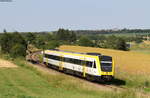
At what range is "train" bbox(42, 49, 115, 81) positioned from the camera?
27.0 m

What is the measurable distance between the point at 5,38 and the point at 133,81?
7471 cm

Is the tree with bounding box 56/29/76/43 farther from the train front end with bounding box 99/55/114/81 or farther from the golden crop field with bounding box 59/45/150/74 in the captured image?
the train front end with bounding box 99/55/114/81

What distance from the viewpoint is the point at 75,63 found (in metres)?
32.8

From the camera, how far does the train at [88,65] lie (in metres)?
27.0

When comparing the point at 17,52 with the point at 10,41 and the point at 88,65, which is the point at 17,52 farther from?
the point at 88,65

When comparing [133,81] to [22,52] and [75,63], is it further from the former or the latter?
[22,52]

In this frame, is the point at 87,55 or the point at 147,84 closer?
the point at 147,84

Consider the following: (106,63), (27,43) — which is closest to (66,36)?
(27,43)

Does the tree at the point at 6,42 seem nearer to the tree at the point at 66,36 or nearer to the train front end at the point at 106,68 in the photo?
the train front end at the point at 106,68

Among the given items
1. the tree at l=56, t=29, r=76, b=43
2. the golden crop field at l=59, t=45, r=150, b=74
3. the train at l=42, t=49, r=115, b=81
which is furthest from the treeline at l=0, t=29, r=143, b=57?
the train at l=42, t=49, r=115, b=81

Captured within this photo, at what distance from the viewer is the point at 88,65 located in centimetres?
2895

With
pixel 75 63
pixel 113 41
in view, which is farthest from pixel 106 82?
pixel 113 41

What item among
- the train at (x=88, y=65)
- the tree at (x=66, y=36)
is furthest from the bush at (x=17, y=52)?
the tree at (x=66, y=36)

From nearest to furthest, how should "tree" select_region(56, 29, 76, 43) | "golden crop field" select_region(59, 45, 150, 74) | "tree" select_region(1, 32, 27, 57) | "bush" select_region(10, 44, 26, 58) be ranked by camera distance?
"golden crop field" select_region(59, 45, 150, 74)
"bush" select_region(10, 44, 26, 58)
"tree" select_region(1, 32, 27, 57)
"tree" select_region(56, 29, 76, 43)
